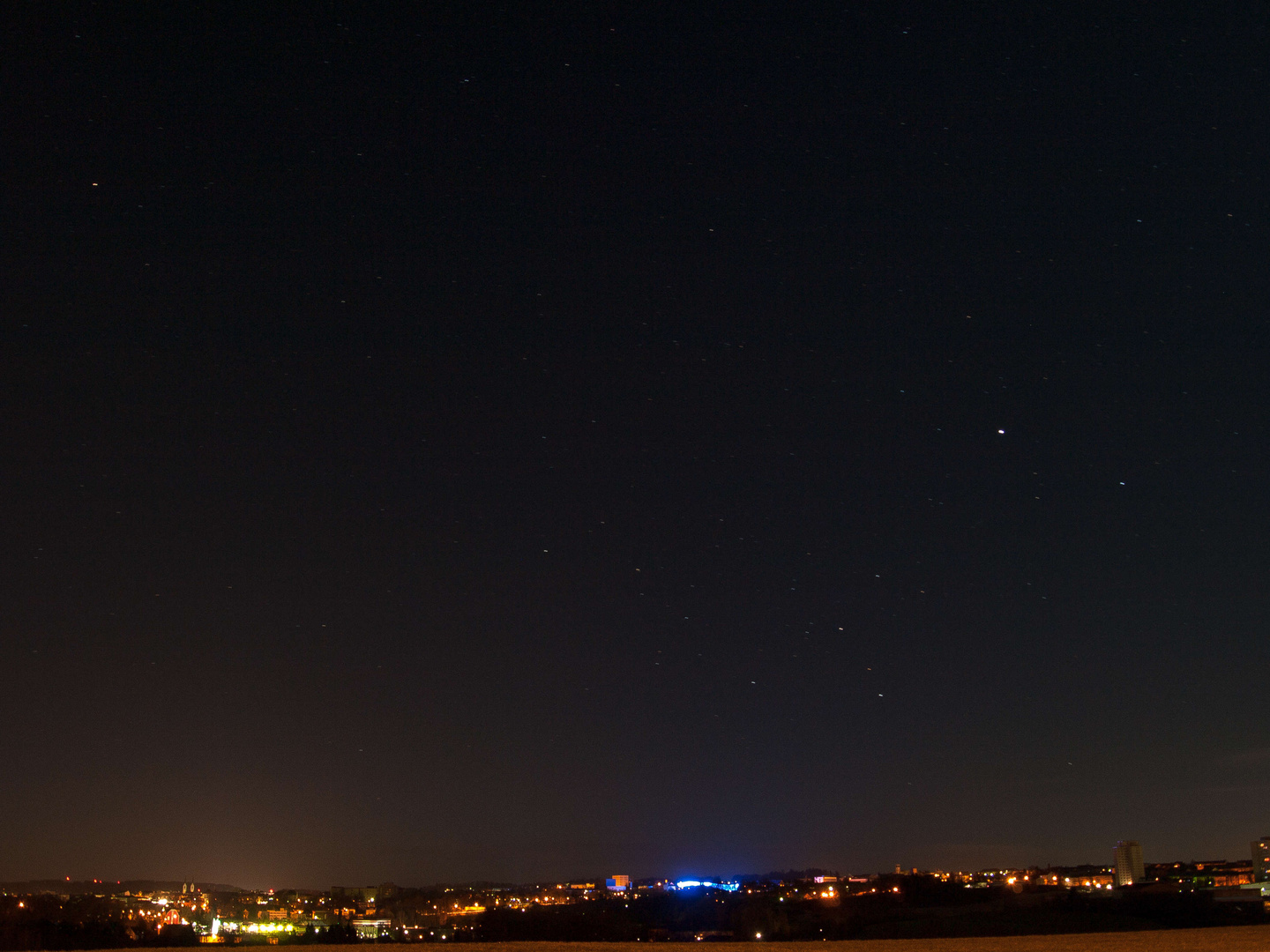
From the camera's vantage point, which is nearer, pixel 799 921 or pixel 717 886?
pixel 799 921

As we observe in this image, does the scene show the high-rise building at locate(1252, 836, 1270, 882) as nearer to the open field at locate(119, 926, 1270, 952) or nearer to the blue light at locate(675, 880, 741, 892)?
the blue light at locate(675, 880, 741, 892)

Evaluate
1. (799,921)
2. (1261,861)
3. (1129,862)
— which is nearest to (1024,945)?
(799,921)

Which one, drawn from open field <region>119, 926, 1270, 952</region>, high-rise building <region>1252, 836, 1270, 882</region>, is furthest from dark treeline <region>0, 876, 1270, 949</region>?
high-rise building <region>1252, 836, 1270, 882</region>

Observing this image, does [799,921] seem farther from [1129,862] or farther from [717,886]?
[717,886]

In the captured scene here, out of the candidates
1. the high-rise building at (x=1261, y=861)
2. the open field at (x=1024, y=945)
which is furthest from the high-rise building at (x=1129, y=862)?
the open field at (x=1024, y=945)

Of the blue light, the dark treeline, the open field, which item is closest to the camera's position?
the open field

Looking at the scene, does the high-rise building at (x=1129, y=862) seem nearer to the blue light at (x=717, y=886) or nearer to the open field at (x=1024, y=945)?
the blue light at (x=717, y=886)
